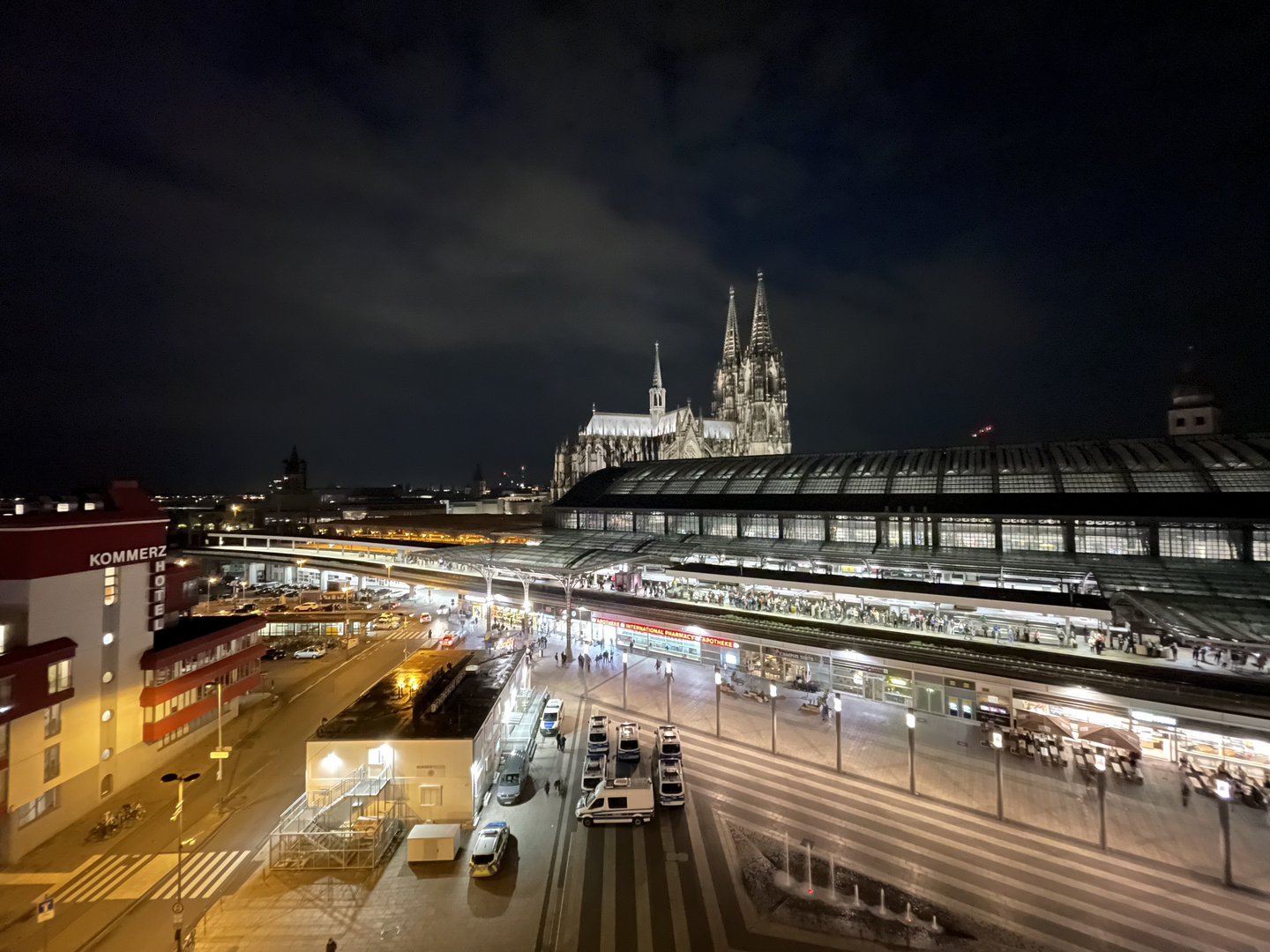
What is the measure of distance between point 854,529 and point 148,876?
4588cm

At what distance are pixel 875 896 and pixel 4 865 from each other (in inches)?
1072

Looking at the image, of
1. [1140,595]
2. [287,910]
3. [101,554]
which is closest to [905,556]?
[1140,595]

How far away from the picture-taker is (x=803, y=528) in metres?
49.3

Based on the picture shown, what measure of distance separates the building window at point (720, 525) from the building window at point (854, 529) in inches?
382

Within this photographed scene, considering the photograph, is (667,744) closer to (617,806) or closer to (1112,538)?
(617,806)

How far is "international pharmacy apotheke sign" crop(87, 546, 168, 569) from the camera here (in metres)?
21.9

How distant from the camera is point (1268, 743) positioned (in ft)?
63.6

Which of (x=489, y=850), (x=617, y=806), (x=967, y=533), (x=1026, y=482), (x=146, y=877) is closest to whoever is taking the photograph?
(x=489, y=850)

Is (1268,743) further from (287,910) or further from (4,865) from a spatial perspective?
(4,865)

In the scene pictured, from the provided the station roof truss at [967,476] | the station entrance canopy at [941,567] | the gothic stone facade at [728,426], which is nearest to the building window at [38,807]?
the station entrance canopy at [941,567]

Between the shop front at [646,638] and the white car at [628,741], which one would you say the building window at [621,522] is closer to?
the shop front at [646,638]

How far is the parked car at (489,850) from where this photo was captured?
16203 millimetres

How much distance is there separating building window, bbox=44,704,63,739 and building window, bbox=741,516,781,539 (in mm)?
46085

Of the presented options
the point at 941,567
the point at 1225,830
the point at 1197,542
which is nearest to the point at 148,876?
the point at 1225,830
